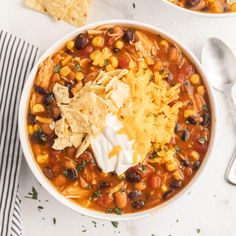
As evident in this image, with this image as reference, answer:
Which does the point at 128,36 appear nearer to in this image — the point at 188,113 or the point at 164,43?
the point at 164,43

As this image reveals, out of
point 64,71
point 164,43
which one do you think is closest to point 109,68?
point 64,71

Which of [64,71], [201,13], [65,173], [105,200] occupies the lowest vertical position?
[105,200]

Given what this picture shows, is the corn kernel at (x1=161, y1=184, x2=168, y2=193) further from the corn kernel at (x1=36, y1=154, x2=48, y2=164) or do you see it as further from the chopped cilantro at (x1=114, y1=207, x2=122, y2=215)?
the corn kernel at (x1=36, y1=154, x2=48, y2=164)

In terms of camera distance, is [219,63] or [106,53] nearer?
[106,53]

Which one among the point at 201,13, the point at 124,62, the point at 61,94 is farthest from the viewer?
the point at 201,13

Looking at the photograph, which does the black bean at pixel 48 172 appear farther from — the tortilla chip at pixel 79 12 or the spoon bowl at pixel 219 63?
the spoon bowl at pixel 219 63

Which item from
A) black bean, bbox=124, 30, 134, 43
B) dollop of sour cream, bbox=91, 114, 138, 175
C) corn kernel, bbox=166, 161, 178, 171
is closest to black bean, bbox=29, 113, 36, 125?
dollop of sour cream, bbox=91, 114, 138, 175

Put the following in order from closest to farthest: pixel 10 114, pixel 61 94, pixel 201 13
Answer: pixel 61 94, pixel 201 13, pixel 10 114

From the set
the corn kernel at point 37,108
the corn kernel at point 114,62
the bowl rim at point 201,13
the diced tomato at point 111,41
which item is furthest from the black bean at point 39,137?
the bowl rim at point 201,13
